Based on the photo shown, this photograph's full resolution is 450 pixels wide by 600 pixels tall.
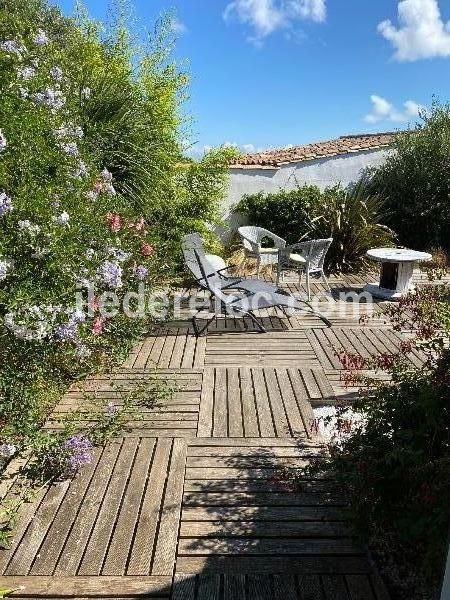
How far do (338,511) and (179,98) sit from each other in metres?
8.84

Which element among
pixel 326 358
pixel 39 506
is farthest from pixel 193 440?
pixel 326 358

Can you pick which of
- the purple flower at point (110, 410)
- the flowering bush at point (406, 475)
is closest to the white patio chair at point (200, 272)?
the purple flower at point (110, 410)

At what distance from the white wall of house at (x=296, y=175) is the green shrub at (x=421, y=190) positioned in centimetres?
92

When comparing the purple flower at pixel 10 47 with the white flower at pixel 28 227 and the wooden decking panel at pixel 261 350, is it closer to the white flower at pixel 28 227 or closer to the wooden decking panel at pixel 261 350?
the white flower at pixel 28 227

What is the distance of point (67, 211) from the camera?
4062 millimetres

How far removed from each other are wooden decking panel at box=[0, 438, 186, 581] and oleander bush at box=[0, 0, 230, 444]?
2.08 feet

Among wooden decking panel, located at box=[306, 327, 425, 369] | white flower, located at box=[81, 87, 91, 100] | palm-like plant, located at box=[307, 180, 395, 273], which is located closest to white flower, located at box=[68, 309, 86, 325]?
wooden decking panel, located at box=[306, 327, 425, 369]

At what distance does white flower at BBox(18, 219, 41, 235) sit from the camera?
11.1 ft

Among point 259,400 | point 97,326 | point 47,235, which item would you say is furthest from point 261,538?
point 47,235

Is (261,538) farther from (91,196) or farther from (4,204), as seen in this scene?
(91,196)

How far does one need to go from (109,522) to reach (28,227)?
2042 millimetres

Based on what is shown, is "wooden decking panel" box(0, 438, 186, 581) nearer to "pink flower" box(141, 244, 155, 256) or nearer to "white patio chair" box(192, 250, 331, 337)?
"white patio chair" box(192, 250, 331, 337)

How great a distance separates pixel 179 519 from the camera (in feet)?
8.23

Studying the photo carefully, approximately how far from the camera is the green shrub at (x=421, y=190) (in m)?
11.3
